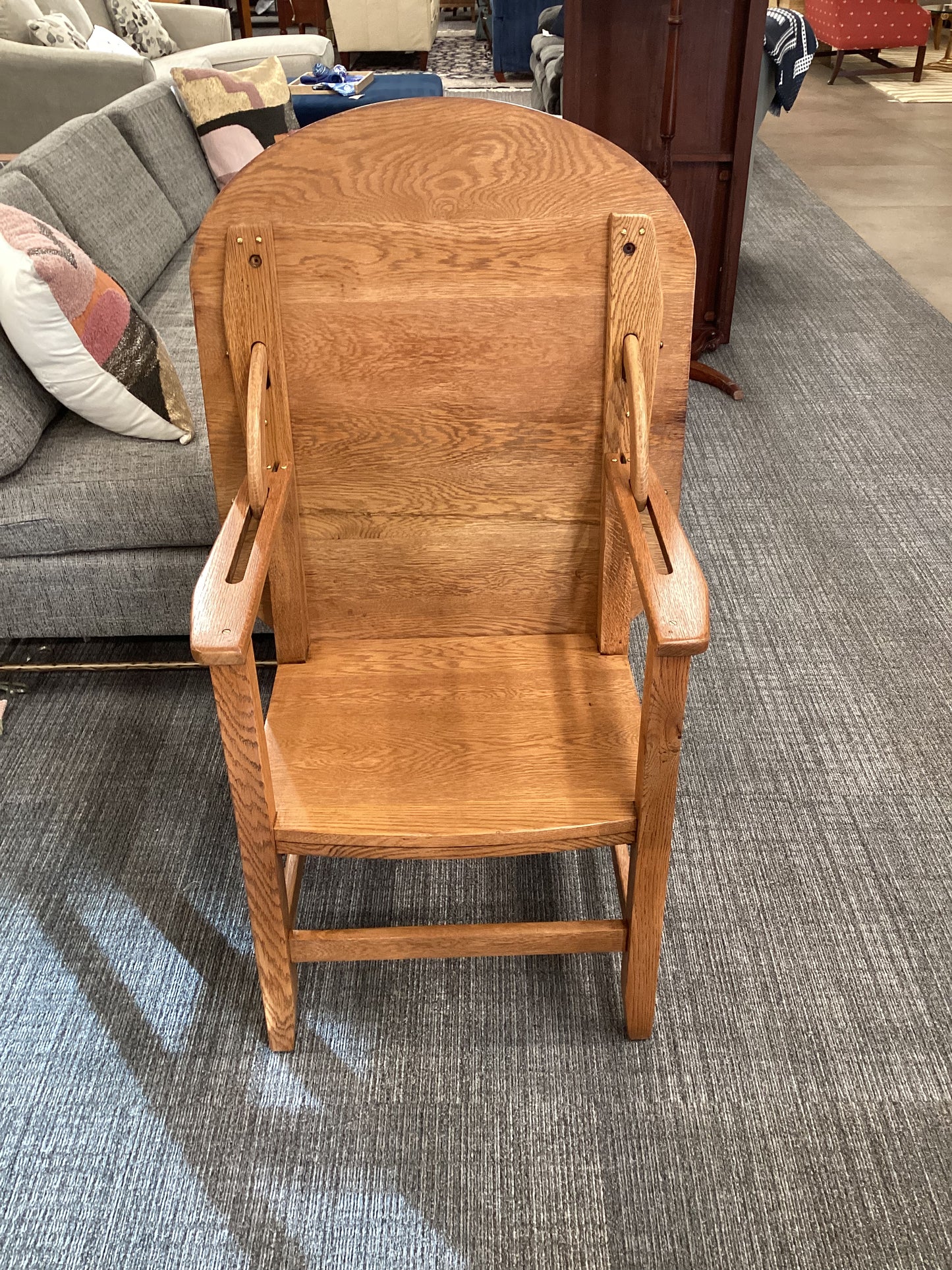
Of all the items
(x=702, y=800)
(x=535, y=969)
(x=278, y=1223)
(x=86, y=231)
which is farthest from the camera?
(x=86, y=231)

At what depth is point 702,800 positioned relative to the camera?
1.69 m

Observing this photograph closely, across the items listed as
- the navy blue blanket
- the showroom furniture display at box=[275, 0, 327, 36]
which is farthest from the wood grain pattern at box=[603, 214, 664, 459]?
the showroom furniture display at box=[275, 0, 327, 36]

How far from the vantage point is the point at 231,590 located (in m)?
1.08

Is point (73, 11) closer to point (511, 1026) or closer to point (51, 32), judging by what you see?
point (51, 32)

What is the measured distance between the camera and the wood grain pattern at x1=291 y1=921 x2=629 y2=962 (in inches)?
49.1

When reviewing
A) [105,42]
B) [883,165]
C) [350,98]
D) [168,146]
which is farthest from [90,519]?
[883,165]

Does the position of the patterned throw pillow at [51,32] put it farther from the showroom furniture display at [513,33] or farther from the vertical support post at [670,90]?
the showroom furniture display at [513,33]

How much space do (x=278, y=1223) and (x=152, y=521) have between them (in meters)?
1.14

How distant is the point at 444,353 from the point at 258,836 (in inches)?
24.0

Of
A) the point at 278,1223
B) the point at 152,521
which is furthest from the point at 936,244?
the point at 278,1223

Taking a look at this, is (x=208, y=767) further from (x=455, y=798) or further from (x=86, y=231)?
(x=86, y=231)

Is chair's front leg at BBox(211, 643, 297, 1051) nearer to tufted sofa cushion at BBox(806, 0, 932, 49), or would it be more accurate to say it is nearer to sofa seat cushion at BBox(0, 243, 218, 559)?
sofa seat cushion at BBox(0, 243, 218, 559)

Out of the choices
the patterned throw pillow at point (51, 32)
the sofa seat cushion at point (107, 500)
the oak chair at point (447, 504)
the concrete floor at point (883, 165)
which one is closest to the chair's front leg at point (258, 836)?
the oak chair at point (447, 504)

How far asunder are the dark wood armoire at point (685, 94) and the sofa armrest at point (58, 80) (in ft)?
7.11
